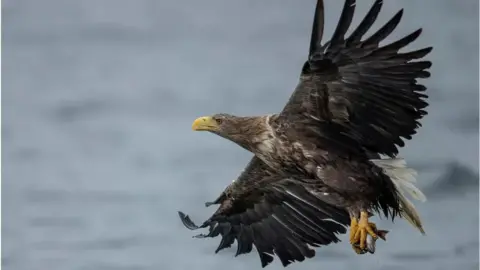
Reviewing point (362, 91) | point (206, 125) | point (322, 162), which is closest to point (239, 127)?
point (206, 125)

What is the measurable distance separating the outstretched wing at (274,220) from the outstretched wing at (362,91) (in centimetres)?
42

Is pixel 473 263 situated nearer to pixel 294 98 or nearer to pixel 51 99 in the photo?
pixel 294 98

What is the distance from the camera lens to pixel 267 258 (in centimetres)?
381

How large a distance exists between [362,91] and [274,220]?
74cm

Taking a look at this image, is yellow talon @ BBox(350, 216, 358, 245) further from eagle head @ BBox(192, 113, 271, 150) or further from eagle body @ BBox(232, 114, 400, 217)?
eagle head @ BBox(192, 113, 271, 150)

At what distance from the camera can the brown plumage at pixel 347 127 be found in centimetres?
322

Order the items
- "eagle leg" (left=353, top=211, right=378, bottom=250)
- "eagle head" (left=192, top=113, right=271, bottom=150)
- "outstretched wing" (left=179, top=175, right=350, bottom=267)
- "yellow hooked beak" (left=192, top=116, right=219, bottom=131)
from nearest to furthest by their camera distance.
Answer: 1. "eagle leg" (left=353, top=211, right=378, bottom=250)
2. "eagle head" (left=192, top=113, right=271, bottom=150)
3. "yellow hooked beak" (left=192, top=116, right=219, bottom=131)
4. "outstretched wing" (left=179, top=175, right=350, bottom=267)

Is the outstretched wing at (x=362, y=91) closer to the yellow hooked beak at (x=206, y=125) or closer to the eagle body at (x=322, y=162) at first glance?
the eagle body at (x=322, y=162)

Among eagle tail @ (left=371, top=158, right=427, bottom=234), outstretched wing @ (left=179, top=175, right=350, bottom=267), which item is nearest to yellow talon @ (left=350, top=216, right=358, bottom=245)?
eagle tail @ (left=371, top=158, right=427, bottom=234)

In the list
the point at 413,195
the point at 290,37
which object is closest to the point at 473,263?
the point at 413,195

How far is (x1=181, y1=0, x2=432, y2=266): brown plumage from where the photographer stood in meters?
3.22

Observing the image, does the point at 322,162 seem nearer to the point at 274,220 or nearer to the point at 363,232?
the point at 363,232

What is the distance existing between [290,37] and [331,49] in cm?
127

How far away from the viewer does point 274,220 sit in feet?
12.6
